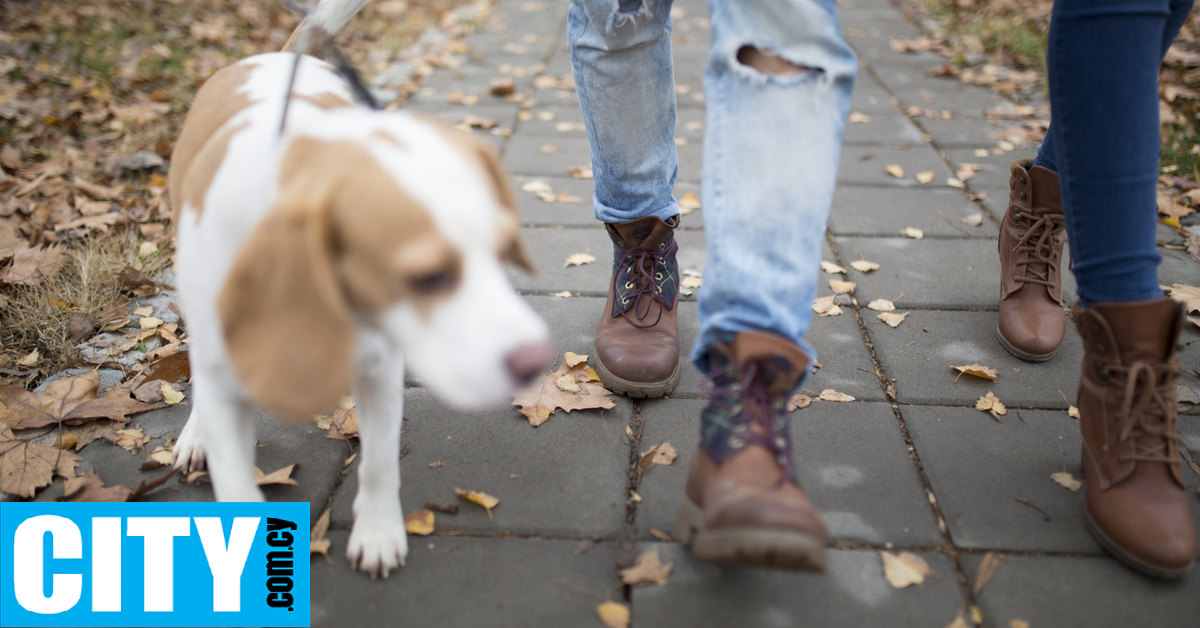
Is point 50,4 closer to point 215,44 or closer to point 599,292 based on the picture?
point 215,44

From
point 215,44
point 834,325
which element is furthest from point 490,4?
point 834,325

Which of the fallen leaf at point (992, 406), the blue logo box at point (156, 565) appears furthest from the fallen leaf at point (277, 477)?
the fallen leaf at point (992, 406)

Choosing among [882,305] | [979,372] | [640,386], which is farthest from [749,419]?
[882,305]

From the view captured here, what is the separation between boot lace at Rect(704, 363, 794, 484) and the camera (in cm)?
156

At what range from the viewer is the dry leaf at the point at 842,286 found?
111 inches

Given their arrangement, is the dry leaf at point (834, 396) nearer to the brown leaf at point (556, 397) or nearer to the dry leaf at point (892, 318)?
the dry leaf at point (892, 318)

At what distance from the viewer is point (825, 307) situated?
8.92 feet

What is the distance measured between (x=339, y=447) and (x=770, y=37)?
1490mm

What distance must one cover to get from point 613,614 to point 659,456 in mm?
529

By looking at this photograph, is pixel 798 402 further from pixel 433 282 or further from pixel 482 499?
pixel 433 282

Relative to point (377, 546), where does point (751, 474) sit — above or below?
above

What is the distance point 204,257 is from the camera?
1296mm

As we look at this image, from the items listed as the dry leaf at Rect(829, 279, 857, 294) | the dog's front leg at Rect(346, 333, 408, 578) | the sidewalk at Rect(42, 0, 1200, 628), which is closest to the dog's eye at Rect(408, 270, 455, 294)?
the dog's front leg at Rect(346, 333, 408, 578)

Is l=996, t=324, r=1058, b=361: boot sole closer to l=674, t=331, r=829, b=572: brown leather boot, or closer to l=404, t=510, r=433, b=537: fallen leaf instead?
l=674, t=331, r=829, b=572: brown leather boot
